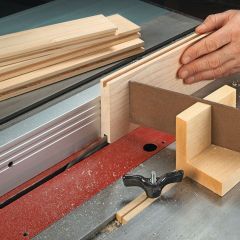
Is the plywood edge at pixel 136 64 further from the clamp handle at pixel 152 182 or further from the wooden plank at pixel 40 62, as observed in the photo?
the clamp handle at pixel 152 182

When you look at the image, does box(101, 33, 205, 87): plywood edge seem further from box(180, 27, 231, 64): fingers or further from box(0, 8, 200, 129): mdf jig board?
box(0, 8, 200, 129): mdf jig board

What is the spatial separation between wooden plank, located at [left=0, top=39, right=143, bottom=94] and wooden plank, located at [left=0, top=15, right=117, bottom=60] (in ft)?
0.18

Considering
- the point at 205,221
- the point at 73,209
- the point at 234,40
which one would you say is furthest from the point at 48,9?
the point at 205,221

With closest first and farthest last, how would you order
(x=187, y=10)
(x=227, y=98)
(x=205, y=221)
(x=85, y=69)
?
(x=205, y=221), (x=227, y=98), (x=85, y=69), (x=187, y=10)

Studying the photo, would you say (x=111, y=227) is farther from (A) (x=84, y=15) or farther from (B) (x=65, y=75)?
(A) (x=84, y=15)

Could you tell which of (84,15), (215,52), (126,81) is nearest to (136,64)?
(126,81)

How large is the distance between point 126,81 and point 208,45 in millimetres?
331

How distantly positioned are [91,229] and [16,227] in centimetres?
16

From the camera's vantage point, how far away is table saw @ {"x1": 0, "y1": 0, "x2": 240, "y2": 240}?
36.3 inches

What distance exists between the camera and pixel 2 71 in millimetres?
1221

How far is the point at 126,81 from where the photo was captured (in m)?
1.18

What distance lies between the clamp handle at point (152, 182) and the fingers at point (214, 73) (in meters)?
0.47

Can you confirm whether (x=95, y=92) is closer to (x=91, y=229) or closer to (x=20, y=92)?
(x=20, y=92)

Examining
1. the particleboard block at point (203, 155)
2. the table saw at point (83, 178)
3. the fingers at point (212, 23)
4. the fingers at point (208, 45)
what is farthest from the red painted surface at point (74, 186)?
the fingers at point (212, 23)
